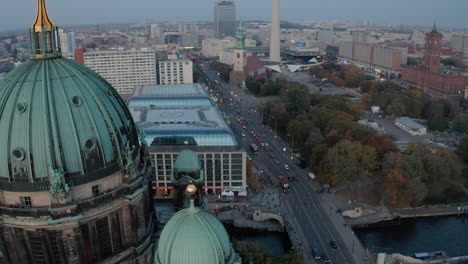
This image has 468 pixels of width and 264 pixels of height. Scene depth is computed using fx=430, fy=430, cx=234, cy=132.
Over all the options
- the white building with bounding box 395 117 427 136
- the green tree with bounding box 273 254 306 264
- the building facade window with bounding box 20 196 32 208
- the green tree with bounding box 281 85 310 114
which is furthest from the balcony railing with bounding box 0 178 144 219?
the green tree with bounding box 281 85 310 114

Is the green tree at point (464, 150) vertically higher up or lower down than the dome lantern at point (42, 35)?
lower down

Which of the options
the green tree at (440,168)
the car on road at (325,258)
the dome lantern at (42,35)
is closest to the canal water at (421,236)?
the car on road at (325,258)

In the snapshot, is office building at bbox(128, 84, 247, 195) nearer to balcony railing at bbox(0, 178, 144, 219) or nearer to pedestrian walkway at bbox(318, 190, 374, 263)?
pedestrian walkway at bbox(318, 190, 374, 263)

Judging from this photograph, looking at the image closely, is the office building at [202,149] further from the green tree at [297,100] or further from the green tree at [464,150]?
the green tree at [297,100]

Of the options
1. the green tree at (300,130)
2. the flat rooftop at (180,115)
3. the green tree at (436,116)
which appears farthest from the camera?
the green tree at (436,116)

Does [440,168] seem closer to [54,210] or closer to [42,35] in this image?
[54,210]
